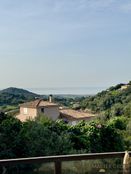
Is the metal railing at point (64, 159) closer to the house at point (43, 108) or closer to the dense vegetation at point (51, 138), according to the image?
the dense vegetation at point (51, 138)

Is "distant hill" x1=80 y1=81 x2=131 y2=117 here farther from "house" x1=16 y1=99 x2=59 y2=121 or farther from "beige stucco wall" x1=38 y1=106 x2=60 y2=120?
"house" x1=16 y1=99 x2=59 y2=121

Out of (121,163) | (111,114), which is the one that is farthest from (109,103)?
(121,163)

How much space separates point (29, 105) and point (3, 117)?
2882cm

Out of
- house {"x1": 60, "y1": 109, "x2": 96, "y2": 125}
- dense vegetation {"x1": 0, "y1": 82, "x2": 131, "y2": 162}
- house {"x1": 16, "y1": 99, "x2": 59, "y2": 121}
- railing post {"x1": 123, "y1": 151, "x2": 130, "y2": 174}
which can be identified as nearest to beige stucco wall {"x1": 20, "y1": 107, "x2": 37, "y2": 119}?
house {"x1": 16, "y1": 99, "x2": 59, "y2": 121}

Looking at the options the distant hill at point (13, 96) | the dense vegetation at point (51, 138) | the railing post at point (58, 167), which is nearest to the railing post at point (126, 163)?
the railing post at point (58, 167)

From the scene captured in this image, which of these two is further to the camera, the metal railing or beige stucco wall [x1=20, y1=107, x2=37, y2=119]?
beige stucco wall [x1=20, y1=107, x2=37, y2=119]

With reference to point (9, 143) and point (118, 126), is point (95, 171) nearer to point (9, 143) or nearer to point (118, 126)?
point (9, 143)

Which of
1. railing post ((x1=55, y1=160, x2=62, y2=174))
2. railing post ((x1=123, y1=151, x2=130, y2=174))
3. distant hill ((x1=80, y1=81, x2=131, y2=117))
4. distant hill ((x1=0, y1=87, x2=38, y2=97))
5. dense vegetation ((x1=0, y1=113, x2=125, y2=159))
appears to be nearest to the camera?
railing post ((x1=55, y1=160, x2=62, y2=174))

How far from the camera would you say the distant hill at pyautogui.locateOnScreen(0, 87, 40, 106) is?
72.6 metres

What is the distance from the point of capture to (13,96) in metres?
78.4

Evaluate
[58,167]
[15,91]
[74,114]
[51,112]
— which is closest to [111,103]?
[74,114]

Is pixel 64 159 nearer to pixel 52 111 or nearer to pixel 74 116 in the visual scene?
pixel 52 111

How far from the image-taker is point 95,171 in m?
3.96

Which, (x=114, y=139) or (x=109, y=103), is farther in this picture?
(x=109, y=103)
